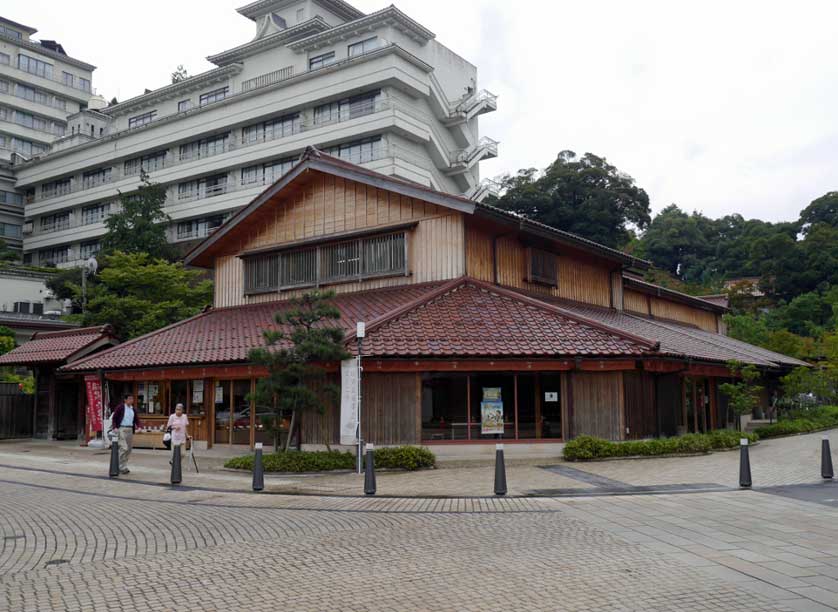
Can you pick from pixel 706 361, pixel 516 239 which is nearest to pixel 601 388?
pixel 706 361

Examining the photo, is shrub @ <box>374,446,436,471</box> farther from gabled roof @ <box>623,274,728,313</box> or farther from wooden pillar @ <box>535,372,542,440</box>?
gabled roof @ <box>623,274,728,313</box>

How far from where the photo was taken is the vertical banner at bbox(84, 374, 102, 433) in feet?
78.3

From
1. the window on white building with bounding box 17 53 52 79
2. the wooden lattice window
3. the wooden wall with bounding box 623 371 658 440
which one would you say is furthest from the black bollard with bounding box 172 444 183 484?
the window on white building with bounding box 17 53 52 79

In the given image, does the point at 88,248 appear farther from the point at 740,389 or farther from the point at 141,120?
the point at 740,389

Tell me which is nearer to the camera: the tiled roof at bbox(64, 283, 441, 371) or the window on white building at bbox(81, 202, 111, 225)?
the tiled roof at bbox(64, 283, 441, 371)

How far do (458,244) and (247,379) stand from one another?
23.6 feet

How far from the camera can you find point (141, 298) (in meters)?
37.1

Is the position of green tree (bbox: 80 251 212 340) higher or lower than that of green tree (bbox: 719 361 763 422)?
higher

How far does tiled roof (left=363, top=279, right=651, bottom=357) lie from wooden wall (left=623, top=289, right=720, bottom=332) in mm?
11053

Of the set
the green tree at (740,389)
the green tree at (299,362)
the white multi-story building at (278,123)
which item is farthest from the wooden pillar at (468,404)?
the white multi-story building at (278,123)

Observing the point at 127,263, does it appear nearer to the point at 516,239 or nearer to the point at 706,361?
the point at 516,239

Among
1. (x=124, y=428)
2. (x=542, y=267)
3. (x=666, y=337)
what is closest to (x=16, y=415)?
(x=124, y=428)

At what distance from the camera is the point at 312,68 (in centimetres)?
5741

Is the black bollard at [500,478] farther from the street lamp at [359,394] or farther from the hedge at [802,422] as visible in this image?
the hedge at [802,422]
